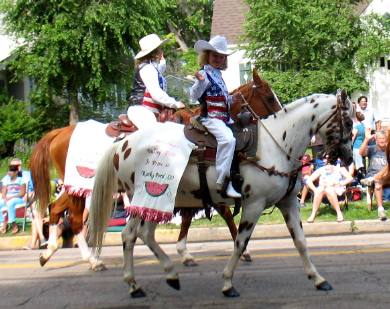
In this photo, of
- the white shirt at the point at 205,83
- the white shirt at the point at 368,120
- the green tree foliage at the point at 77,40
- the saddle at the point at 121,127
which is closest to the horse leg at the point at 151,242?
the white shirt at the point at 205,83

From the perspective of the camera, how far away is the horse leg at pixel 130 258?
7.94 m

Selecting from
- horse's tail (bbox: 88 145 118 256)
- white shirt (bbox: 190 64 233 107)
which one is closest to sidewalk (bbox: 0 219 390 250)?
horse's tail (bbox: 88 145 118 256)

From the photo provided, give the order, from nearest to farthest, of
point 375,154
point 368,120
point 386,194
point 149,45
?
point 149,45 → point 386,194 → point 375,154 → point 368,120

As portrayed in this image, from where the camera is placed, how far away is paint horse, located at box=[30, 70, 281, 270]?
9.92 m

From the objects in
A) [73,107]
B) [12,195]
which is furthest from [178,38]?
[12,195]

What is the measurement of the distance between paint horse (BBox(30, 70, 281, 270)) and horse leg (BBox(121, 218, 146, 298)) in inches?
46.2

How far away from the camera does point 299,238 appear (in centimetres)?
797

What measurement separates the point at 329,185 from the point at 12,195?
6.64 m

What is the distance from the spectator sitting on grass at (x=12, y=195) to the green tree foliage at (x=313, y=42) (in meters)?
16.8

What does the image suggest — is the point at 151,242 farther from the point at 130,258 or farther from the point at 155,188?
the point at 155,188

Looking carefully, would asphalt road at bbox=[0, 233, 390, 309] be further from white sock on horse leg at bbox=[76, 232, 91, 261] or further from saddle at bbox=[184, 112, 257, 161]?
saddle at bbox=[184, 112, 257, 161]

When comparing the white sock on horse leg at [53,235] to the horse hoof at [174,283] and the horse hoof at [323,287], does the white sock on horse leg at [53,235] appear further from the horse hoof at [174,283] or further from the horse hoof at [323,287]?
the horse hoof at [323,287]

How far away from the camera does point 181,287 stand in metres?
8.29

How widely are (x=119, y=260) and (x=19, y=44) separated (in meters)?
22.3
